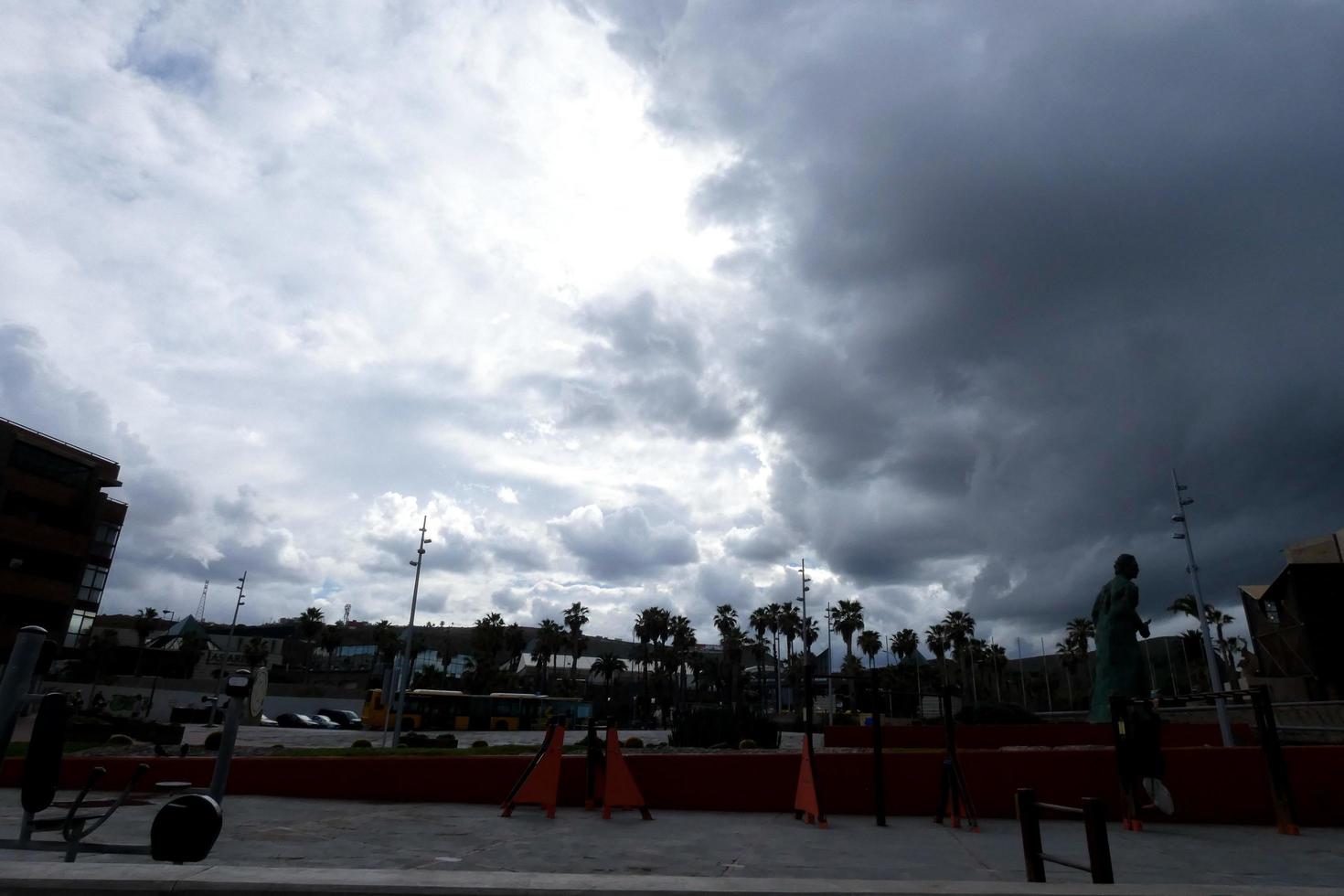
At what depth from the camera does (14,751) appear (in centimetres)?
1755

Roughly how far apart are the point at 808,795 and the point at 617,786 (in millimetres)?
2855

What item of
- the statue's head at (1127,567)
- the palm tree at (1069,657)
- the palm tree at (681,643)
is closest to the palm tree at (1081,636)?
the palm tree at (1069,657)

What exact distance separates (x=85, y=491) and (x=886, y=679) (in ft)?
240

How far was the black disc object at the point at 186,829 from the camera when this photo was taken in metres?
4.69

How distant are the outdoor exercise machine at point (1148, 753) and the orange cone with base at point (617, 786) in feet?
22.6

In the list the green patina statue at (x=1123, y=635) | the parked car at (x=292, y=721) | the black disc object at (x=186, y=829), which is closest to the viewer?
the black disc object at (x=186, y=829)

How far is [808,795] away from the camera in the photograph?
11.2m

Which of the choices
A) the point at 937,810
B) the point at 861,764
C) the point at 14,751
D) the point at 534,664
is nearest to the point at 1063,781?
the point at 937,810

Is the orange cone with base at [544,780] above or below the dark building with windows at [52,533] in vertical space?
below

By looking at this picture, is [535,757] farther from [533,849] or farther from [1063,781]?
[1063,781]

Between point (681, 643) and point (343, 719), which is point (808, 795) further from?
point (681, 643)

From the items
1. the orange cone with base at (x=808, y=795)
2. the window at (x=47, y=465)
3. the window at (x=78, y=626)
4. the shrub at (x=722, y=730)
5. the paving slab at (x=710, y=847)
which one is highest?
the window at (x=47, y=465)

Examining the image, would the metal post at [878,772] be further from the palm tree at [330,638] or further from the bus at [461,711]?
the palm tree at [330,638]

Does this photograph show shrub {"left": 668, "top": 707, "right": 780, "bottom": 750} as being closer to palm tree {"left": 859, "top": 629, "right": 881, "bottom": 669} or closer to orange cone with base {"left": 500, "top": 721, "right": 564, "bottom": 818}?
orange cone with base {"left": 500, "top": 721, "right": 564, "bottom": 818}
